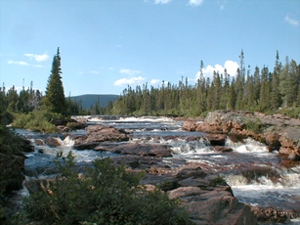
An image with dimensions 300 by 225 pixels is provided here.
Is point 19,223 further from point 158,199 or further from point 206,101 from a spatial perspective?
point 206,101

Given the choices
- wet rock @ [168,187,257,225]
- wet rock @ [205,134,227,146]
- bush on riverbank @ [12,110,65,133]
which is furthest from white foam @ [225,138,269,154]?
bush on riverbank @ [12,110,65,133]

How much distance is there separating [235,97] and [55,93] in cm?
4700

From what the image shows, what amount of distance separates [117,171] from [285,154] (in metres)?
20.6

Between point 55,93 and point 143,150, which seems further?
point 55,93

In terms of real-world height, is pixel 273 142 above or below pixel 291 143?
below

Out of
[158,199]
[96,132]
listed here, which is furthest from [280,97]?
[158,199]

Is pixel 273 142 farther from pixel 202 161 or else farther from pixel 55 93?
pixel 55 93

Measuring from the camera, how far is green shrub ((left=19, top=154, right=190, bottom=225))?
468 centimetres

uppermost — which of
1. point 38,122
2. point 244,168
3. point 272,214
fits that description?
point 38,122

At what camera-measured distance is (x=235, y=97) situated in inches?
2955

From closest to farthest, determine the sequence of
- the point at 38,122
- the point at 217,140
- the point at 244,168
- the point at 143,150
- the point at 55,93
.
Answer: the point at 244,168
the point at 143,150
the point at 217,140
the point at 38,122
the point at 55,93

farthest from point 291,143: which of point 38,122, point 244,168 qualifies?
point 38,122

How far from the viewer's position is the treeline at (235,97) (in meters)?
64.5

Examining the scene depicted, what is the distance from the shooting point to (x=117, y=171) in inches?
216
